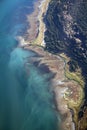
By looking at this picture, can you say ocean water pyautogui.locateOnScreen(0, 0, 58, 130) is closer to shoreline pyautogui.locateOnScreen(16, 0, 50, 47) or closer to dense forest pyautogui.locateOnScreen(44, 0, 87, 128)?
shoreline pyautogui.locateOnScreen(16, 0, 50, 47)

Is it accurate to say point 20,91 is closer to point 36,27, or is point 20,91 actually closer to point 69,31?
point 69,31

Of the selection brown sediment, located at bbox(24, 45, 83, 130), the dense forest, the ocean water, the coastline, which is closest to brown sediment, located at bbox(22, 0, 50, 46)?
the coastline

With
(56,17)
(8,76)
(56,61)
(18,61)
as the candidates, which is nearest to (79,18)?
(56,17)

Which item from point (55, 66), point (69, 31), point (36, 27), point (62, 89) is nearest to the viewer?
point (62, 89)

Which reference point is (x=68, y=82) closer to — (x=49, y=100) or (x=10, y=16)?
(x=49, y=100)

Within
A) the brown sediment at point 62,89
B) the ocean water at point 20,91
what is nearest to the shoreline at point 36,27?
the ocean water at point 20,91

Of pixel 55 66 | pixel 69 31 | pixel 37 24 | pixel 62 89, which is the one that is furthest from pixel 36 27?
pixel 62 89
